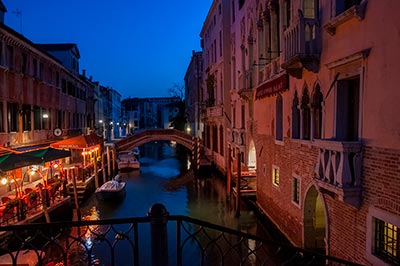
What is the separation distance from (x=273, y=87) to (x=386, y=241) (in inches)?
242

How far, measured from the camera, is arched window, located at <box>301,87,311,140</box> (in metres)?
8.66

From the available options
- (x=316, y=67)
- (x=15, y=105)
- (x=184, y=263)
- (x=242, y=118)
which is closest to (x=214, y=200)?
(x=242, y=118)

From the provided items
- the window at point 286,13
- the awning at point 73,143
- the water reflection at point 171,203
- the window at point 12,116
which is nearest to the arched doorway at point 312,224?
the water reflection at point 171,203

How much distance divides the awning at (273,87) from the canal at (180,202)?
4.14 m

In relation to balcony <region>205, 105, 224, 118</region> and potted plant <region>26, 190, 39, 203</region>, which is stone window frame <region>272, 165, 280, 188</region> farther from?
balcony <region>205, 105, 224, 118</region>

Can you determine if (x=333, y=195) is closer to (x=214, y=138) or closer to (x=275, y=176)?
(x=275, y=176)

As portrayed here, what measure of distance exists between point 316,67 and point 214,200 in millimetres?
11454

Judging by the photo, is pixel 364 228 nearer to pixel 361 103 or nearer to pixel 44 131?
pixel 361 103

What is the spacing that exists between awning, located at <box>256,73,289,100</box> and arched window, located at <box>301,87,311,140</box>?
39.4 inches

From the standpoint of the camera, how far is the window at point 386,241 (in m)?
5.13

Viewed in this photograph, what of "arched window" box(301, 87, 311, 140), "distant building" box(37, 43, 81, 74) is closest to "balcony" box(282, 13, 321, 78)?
"arched window" box(301, 87, 311, 140)

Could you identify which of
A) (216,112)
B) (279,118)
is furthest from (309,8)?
(216,112)

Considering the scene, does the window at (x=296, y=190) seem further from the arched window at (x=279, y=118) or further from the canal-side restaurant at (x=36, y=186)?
the canal-side restaurant at (x=36, y=186)

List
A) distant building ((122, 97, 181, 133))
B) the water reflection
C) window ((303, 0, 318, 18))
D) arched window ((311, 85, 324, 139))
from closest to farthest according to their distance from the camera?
1. arched window ((311, 85, 324, 139))
2. window ((303, 0, 318, 18))
3. the water reflection
4. distant building ((122, 97, 181, 133))
